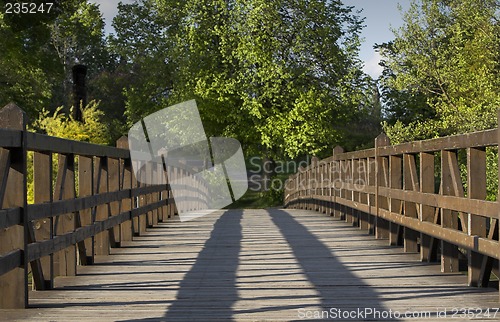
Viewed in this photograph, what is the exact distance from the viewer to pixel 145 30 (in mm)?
44500

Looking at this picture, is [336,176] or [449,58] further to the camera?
[449,58]

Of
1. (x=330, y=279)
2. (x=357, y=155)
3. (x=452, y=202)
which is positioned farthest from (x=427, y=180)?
(x=357, y=155)

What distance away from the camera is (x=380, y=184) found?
11.1 m

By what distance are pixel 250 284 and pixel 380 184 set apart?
4.50 metres

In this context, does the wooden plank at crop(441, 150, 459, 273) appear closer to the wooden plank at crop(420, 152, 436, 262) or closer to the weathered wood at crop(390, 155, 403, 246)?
the wooden plank at crop(420, 152, 436, 262)

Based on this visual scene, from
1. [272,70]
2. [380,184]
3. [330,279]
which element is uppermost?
[272,70]

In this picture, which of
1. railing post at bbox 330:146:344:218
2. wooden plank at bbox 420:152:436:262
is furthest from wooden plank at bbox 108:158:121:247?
railing post at bbox 330:146:344:218

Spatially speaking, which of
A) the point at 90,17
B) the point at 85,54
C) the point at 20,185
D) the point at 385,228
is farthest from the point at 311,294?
the point at 85,54

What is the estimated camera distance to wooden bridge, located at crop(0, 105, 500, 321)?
5.91 metres

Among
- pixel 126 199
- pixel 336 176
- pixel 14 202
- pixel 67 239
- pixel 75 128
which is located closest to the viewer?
pixel 14 202

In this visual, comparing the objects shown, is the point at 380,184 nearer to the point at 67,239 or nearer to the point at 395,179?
the point at 395,179

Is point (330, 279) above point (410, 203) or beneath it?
beneath

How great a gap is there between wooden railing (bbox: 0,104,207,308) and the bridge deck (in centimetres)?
20

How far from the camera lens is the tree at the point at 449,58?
108ft
